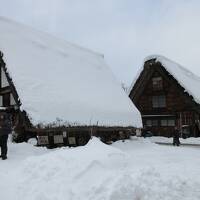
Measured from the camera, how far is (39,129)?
45.8 feet

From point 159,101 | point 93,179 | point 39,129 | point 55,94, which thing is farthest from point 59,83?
point 159,101

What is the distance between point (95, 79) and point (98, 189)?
13949 millimetres

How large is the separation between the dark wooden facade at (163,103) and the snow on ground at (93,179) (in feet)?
68.8

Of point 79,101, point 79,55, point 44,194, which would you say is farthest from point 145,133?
point 44,194

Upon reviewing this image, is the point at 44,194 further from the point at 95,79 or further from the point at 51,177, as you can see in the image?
the point at 95,79

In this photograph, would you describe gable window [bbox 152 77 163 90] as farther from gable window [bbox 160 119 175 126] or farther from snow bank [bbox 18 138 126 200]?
snow bank [bbox 18 138 126 200]

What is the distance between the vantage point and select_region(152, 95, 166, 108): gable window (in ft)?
104

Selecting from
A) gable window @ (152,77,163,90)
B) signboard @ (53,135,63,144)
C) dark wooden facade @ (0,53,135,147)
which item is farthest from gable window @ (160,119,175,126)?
signboard @ (53,135,63,144)

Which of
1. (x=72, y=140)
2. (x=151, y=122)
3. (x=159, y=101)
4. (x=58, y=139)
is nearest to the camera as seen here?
(x=58, y=139)

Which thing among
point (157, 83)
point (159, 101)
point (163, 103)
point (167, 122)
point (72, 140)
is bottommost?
point (72, 140)

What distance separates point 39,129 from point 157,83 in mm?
19778

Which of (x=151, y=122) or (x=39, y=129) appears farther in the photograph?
(x=151, y=122)

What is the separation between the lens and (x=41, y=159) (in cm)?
920

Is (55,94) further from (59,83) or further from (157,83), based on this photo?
(157,83)
